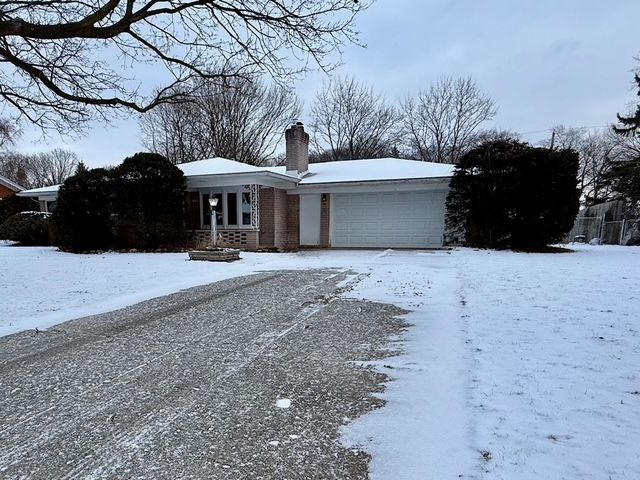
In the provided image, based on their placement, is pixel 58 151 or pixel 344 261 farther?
pixel 58 151

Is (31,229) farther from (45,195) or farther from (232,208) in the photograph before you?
(232,208)

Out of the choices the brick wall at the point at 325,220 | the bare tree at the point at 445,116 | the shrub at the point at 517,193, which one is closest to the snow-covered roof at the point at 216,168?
the brick wall at the point at 325,220

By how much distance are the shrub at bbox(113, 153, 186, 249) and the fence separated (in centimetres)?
1606

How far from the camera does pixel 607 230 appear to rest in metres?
19.7

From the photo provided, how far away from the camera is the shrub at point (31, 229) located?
16.2m

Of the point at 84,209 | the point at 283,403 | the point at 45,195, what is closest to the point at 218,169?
the point at 84,209

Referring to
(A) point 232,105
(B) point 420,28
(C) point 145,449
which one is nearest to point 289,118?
(A) point 232,105

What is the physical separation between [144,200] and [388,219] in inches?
357

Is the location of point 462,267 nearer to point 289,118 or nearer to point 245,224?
point 245,224

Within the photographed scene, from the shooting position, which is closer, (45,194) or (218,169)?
(218,169)

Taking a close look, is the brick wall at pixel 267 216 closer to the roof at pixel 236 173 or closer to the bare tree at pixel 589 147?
the roof at pixel 236 173

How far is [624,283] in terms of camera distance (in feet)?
20.0

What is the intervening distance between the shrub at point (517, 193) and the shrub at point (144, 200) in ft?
32.8

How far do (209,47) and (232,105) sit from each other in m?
18.9
